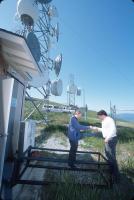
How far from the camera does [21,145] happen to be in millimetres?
7637

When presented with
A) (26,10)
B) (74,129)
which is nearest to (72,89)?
(26,10)

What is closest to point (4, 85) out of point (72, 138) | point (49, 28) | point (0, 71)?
point (0, 71)

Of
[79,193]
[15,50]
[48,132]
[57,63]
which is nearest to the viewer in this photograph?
[79,193]

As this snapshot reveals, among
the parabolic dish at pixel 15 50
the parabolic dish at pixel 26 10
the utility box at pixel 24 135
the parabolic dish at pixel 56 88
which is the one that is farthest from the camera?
the parabolic dish at pixel 56 88

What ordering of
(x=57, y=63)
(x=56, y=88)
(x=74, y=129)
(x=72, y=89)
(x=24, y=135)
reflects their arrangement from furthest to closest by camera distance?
(x=72, y=89) < (x=56, y=88) < (x=57, y=63) < (x=24, y=135) < (x=74, y=129)

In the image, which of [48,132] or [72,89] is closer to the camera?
[48,132]

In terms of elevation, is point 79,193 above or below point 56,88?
below

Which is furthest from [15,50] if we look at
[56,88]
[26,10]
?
[56,88]

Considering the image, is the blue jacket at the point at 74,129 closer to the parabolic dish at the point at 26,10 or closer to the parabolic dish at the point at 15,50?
the parabolic dish at the point at 15,50

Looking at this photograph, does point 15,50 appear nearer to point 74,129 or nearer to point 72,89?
point 74,129

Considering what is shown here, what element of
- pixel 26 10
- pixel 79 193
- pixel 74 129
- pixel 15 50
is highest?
pixel 26 10

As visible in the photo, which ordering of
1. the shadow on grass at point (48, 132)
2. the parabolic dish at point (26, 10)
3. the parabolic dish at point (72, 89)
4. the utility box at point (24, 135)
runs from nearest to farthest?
the utility box at point (24, 135)
the parabolic dish at point (26, 10)
the shadow on grass at point (48, 132)
the parabolic dish at point (72, 89)

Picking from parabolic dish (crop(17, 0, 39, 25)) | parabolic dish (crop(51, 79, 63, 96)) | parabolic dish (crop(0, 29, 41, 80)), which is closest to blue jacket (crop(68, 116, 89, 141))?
parabolic dish (crop(0, 29, 41, 80))

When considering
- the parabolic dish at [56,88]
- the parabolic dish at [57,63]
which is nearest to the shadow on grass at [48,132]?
the parabolic dish at [56,88]
